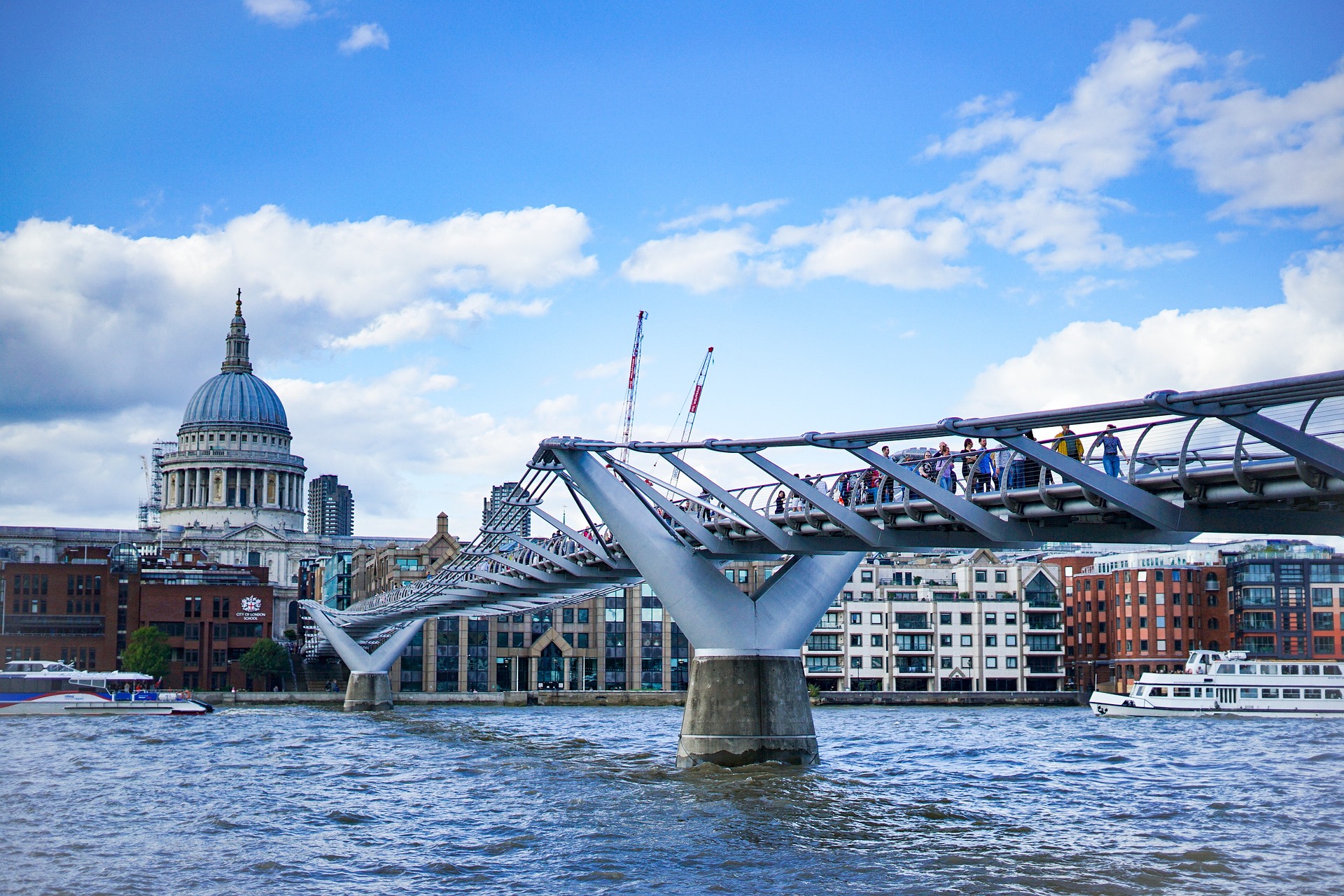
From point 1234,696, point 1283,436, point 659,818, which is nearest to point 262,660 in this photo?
point 1234,696

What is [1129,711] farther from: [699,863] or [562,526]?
[699,863]

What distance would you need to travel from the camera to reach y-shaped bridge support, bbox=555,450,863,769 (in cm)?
4206

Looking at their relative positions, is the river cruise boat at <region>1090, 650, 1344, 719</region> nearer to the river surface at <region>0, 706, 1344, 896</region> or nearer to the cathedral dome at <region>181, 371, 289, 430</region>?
the river surface at <region>0, 706, 1344, 896</region>

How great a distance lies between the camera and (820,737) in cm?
6425

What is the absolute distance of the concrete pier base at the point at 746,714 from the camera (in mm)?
41969

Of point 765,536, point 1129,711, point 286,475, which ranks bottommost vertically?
point 1129,711

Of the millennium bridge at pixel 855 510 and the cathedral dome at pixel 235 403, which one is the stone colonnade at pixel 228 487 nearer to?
the cathedral dome at pixel 235 403

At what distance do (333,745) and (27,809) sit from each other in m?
24.7

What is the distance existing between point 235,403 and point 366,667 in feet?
315

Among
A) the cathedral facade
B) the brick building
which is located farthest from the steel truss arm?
the cathedral facade

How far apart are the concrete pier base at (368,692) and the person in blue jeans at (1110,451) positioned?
78.5m

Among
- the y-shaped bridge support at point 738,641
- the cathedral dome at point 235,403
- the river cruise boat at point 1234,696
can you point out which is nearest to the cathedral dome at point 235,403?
the cathedral dome at point 235,403

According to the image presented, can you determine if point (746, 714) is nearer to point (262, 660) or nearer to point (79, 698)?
point (79, 698)

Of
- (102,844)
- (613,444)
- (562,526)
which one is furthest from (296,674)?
(102,844)
